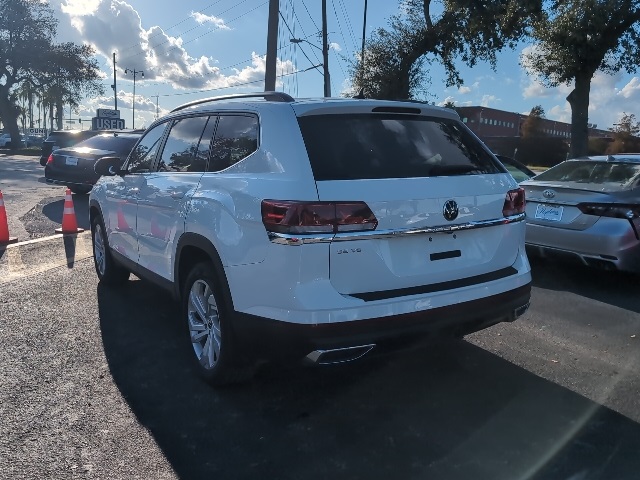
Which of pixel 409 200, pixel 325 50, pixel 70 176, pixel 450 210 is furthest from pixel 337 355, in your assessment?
pixel 325 50

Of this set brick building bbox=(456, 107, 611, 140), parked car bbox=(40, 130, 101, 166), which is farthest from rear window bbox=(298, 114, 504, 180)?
brick building bbox=(456, 107, 611, 140)

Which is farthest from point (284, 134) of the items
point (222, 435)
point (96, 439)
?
point (96, 439)

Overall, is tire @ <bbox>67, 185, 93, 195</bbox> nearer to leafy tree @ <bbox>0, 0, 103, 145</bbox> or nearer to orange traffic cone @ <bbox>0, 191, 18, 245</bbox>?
orange traffic cone @ <bbox>0, 191, 18, 245</bbox>

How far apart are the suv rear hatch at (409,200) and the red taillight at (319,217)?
38 millimetres

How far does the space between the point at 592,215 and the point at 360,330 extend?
4012 millimetres

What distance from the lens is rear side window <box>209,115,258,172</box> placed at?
150 inches

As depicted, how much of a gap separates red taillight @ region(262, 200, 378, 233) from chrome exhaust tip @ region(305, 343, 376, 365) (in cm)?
63

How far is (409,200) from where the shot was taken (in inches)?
133

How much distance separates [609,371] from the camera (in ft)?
13.9

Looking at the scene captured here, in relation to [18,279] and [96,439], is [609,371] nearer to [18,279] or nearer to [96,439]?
[96,439]

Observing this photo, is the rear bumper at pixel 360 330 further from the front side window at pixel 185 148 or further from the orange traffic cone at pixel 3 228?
the orange traffic cone at pixel 3 228

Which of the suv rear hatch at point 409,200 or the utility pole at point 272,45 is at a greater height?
the utility pole at point 272,45

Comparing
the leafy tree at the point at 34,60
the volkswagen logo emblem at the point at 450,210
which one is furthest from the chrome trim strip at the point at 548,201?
the leafy tree at the point at 34,60

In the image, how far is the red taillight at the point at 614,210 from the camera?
19.8 ft
